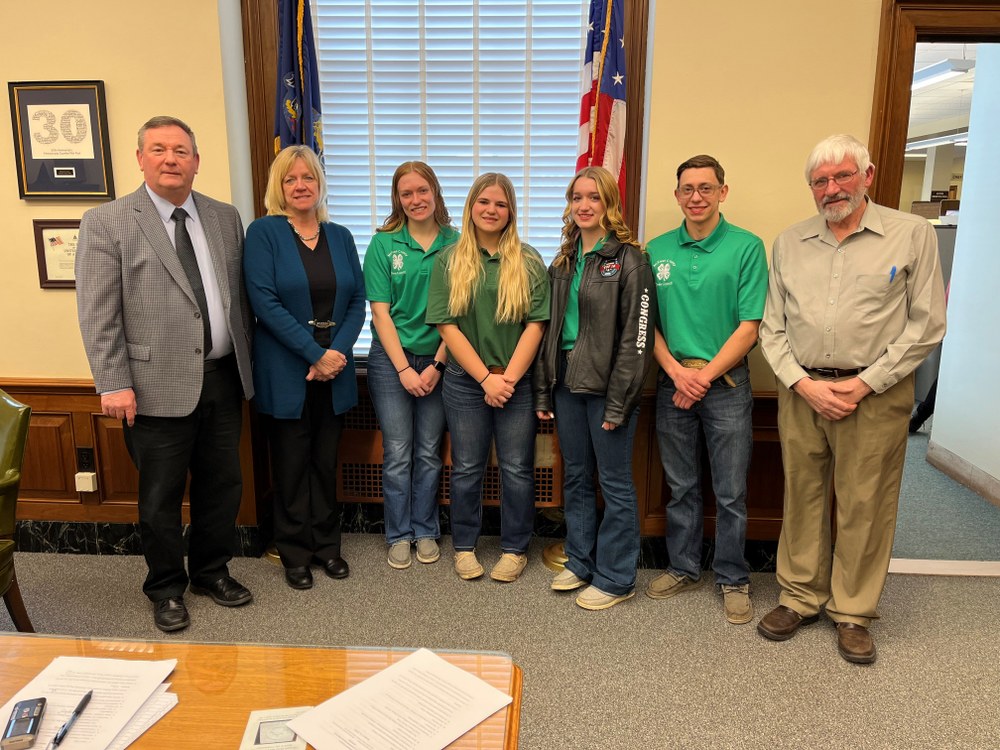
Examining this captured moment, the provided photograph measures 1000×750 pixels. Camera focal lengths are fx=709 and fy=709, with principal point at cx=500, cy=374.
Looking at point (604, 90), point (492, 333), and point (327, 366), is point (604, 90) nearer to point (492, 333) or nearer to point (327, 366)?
point (492, 333)

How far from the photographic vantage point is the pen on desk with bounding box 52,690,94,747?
118 centimetres

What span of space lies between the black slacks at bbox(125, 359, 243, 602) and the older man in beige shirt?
1.99 m

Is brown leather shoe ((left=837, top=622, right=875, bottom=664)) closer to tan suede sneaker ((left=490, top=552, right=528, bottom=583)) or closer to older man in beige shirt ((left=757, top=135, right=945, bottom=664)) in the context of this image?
older man in beige shirt ((left=757, top=135, right=945, bottom=664))

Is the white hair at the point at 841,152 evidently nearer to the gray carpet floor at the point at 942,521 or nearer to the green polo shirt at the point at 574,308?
the green polo shirt at the point at 574,308

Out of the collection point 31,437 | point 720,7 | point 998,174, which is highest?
point 720,7

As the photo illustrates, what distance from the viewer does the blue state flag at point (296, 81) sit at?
117 inches

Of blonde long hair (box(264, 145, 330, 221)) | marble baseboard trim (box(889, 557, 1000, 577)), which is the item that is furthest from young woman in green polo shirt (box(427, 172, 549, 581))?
marble baseboard trim (box(889, 557, 1000, 577))

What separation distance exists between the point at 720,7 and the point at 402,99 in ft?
4.48

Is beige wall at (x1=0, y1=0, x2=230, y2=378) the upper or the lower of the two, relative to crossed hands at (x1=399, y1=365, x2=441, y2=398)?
upper

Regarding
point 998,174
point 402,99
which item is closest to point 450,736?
point 402,99

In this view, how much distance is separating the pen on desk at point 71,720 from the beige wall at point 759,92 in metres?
2.48

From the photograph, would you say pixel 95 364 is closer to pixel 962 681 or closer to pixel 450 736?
pixel 450 736

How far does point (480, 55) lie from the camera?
310cm

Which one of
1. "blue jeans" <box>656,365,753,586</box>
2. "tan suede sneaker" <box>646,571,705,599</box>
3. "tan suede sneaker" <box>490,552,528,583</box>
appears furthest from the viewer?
"tan suede sneaker" <box>490,552,528,583</box>
